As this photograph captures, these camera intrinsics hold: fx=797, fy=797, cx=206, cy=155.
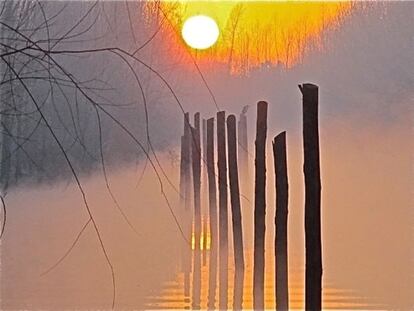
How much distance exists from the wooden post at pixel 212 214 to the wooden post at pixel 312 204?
234 mm

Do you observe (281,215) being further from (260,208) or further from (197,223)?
(197,223)

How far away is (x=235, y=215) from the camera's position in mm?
1806

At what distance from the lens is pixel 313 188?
159 centimetres

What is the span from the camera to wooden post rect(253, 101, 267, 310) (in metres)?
1.76

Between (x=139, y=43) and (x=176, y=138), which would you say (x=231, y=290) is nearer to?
(x=176, y=138)

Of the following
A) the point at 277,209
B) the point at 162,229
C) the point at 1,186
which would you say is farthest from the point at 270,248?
the point at 1,186

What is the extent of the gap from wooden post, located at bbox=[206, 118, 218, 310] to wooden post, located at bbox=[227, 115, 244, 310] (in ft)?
0.14

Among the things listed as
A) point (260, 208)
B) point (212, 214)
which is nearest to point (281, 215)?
point (260, 208)

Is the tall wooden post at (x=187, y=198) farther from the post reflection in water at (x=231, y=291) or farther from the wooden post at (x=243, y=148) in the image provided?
the wooden post at (x=243, y=148)

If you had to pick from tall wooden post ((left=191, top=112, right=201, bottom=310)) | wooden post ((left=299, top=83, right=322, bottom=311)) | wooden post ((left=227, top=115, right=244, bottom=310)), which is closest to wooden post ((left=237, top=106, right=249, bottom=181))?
wooden post ((left=227, top=115, right=244, bottom=310))

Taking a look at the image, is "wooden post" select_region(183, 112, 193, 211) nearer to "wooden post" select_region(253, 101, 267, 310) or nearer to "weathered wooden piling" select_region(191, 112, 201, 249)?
"weathered wooden piling" select_region(191, 112, 201, 249)

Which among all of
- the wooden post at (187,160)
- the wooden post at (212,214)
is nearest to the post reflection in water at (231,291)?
the wooden post at (212,214)

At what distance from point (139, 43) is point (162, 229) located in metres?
0.40

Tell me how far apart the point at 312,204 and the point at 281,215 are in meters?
0.20
